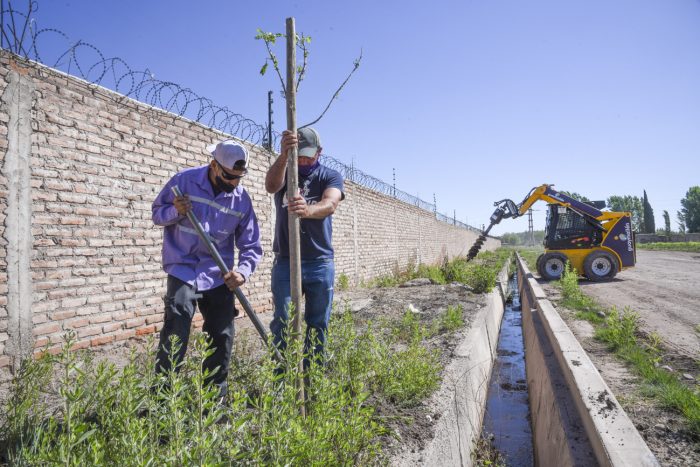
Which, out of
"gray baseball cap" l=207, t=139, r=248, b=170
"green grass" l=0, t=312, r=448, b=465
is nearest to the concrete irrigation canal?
"green grass" l=0, t=312, r=448, b=465

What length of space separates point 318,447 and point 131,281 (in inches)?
135

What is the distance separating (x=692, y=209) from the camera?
60.5 metres

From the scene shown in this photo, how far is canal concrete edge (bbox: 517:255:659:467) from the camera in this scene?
6.90ft

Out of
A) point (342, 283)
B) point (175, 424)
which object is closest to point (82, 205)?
point (175, 424)

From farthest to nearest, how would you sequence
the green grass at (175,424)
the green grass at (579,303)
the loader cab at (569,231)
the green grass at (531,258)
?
the green grass at (531,258) → the loader cab at (569,231) → the green grass at (579,303) → the green grass at (175,424)

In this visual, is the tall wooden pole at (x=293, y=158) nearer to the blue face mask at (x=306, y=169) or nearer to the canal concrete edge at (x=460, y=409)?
the blue face mask at (x=306, y=169)

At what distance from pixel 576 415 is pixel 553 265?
33.6 ft

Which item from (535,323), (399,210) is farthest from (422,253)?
(535,323)

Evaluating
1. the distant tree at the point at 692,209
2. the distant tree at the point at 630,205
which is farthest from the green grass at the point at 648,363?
the distant tree at the point at 630,205

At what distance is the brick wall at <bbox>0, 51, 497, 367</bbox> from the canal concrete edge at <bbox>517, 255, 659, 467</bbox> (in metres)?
3.96

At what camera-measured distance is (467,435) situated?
3.19 metres

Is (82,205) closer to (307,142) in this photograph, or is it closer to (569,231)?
(307,142)

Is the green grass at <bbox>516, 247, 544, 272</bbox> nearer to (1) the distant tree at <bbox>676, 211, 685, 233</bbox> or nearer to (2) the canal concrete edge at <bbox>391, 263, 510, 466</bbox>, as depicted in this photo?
(2) the canal concrete edge at <bbox>391, 263, 510, 466</bbox>

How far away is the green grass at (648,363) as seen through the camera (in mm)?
2754
